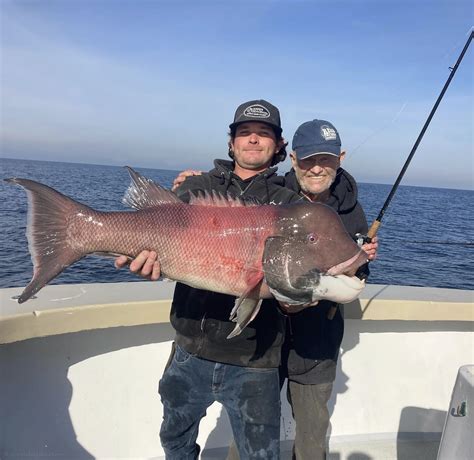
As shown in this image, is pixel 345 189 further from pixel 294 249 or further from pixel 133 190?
pixel 133 190

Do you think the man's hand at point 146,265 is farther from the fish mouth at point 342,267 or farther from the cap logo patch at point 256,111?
the cap logo patch at point 256,111

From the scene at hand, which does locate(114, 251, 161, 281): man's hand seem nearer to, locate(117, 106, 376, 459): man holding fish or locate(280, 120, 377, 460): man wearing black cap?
locate(117, 106, 376, 459): man holding fish

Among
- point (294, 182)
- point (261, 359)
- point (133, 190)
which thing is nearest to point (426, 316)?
point (294, 182)

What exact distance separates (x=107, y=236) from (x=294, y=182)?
4.64 ft

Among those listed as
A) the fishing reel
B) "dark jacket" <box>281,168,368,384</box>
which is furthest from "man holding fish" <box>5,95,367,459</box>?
the fishing reel

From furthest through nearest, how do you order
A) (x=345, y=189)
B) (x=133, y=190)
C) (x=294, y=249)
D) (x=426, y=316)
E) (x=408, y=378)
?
(x=408, y=378)
(x=426, y=316)
(x=345, y=189)
(x=133, y=190)
(x=294, y=249)

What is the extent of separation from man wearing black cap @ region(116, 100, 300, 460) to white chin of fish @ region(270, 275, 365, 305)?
0.49m

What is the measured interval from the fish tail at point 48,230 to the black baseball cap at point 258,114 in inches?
41.3

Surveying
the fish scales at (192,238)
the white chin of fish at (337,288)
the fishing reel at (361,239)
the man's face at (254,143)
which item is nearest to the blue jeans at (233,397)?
the fish scales at (192,238)

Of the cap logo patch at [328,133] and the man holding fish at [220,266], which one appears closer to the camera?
the man holding fish at [220,266]

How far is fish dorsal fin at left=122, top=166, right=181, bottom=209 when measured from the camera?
2.40 meters

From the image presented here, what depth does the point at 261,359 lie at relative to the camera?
247 cm

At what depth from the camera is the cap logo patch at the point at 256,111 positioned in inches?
103

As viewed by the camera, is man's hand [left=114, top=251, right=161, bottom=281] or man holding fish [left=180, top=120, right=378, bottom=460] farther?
man holding fish [left=180, top=120, right=378, bottom=460]
